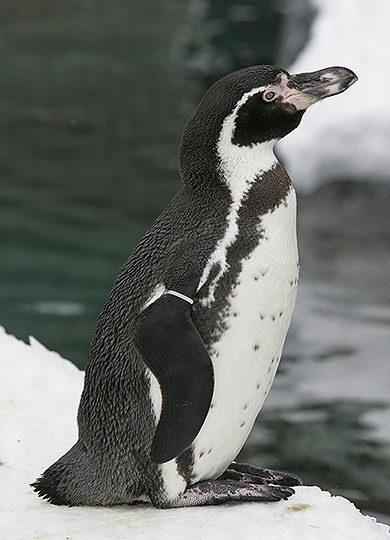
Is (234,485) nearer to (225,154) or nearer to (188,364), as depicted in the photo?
(188,364)

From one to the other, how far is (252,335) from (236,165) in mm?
303

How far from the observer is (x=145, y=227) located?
704 centimetres

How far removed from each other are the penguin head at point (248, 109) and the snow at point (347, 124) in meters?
3.96

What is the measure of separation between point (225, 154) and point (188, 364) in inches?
15.2

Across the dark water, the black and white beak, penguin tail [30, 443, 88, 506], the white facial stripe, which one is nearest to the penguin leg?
penguin tail [30, 443, 88, 506]

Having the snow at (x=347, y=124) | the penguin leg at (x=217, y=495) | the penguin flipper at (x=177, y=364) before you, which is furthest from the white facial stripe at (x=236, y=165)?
the snow at (x=347, y=124)

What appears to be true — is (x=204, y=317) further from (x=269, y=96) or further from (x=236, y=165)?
(x=269, y=96)

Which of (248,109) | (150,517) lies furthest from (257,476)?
(248,109)

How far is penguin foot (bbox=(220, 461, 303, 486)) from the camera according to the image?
2360 millimetres

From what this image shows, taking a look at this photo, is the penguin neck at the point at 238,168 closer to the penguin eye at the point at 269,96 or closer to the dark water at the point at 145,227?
the penguin eye at the point at 269,96

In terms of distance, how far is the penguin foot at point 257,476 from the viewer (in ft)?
7.74

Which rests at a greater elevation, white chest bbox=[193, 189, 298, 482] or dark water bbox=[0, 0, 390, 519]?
dark water bbox=[0, 0, 390, 519]

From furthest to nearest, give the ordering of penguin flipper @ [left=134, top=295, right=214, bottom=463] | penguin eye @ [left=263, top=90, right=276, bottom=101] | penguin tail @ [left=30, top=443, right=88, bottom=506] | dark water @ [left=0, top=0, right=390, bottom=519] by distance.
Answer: dark water @ [left=0, top=0, right=390, bottom=519]
penguin tail @ [left=30, top=443, right=88, bottom=506]
penguin eye @ [left=263, top=90, right=276, bottom=101]
penguin flipper @ [left=134, top=295, right=214, bottom=463]

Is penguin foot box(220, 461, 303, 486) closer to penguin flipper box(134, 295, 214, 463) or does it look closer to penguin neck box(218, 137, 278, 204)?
penguin flipper box(134, 295, 214, 463)
